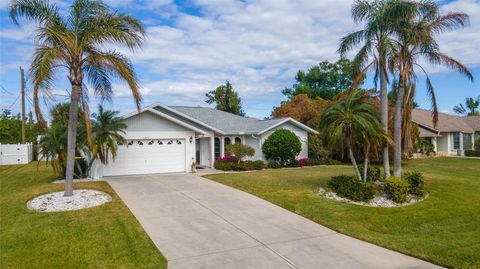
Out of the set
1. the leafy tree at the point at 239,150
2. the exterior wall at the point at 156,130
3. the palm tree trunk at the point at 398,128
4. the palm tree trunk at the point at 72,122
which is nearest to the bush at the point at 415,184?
the palm tree trunk at the point at 398,128

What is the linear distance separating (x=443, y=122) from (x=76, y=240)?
37.9 m

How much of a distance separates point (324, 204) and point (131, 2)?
981 cm

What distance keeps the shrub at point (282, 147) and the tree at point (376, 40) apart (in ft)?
32.5

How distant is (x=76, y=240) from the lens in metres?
7.81

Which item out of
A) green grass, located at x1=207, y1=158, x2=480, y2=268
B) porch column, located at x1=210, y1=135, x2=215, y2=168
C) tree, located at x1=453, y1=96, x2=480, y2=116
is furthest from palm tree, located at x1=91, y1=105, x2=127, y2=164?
tree, located at x1=453, y1=96, x2=480, y2=116

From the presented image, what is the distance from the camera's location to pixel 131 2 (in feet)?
41.2

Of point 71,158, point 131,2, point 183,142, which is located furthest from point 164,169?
point 131,2

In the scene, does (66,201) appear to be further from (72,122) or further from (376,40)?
(376,40)

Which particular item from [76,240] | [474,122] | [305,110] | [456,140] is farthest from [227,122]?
[474,122]

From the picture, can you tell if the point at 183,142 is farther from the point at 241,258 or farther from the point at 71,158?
the point at 241,258

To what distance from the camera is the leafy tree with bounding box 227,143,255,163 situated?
2211 centimetres

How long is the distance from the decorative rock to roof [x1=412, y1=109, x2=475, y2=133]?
31398mm

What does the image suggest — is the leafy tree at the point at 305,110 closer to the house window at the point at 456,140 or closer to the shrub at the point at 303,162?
the shrub at the point at 303,162

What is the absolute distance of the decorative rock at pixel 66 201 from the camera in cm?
1074
